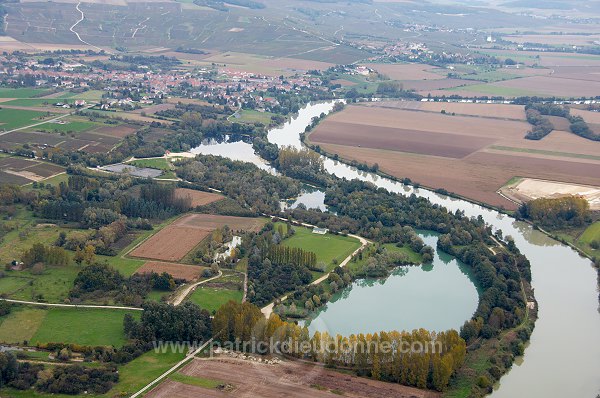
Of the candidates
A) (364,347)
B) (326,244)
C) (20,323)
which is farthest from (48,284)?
(364,347)

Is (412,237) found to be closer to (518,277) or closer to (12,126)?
(518,277)

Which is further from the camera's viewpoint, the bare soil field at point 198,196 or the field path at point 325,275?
the bare soil field at point 198,196

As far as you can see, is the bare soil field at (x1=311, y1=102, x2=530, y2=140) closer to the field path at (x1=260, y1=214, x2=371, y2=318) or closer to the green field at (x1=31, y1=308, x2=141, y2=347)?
the field path at (x1=260, y1=214, x2=371, y2=318)

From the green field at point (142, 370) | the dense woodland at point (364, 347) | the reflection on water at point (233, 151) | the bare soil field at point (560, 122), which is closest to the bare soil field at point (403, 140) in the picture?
the reflection on water at point (233, 151)

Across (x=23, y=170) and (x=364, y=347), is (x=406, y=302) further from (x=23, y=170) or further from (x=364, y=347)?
(x=23, y=170)

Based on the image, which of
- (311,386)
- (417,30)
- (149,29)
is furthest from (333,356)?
(417,30)

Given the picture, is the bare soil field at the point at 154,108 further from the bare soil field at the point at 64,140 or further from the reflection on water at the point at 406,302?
the reflection on water at the point at 406,302
